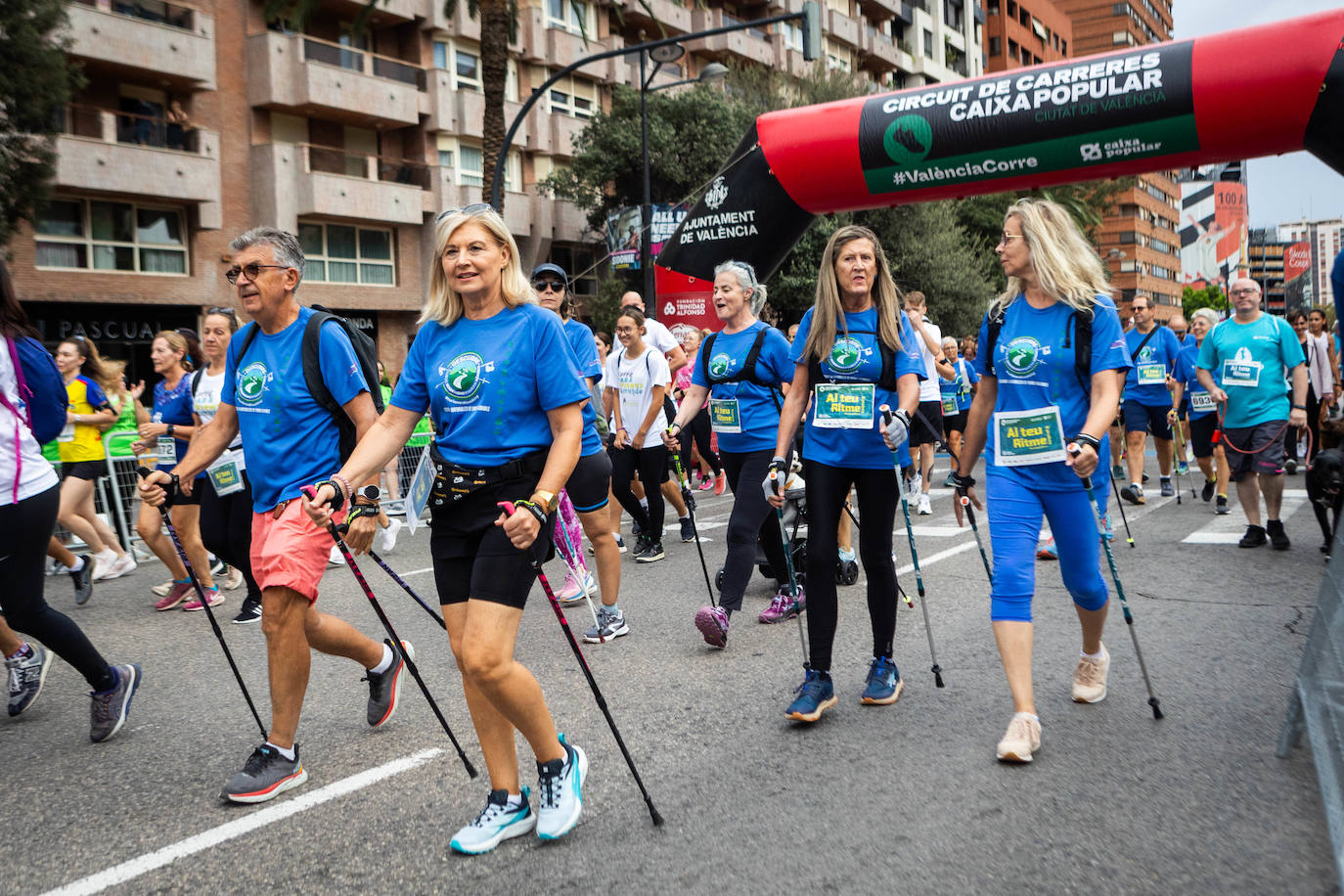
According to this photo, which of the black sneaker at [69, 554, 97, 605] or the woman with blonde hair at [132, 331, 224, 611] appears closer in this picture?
the woman with blonde hair at [132, 331, 224, 611]

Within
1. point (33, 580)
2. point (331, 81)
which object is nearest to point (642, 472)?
point (33, 580)

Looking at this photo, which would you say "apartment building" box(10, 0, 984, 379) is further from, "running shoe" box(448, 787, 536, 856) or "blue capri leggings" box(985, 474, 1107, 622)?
"running shoe" box(448, 787, 536, 856)

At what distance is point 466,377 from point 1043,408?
224 centimetres

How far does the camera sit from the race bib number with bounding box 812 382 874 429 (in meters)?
4.61

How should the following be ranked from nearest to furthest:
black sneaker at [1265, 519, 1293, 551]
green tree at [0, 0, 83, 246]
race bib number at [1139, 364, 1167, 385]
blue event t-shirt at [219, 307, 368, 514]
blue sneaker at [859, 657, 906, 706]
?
1. blue event t-shirt at [219, 307, 368, 514]
2. blue sneaker at [859, 657, 906, 706]
3. black sneaker at [1265, 519, 1293, 551]
4. race bib number at [1139, 364, 1167, 385]
5. green tree at [0, 0, 83, 246]

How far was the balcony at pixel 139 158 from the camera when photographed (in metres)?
23.0

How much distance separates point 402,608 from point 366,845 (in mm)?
3945

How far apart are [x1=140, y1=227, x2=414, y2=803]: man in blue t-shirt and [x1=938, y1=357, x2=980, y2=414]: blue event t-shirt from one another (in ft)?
36.1

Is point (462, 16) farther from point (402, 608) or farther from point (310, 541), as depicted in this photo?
point (310, 541)

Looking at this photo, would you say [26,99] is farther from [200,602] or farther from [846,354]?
[846,354]

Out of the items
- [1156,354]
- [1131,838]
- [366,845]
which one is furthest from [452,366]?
[1156,354]

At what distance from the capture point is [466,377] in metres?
3.32

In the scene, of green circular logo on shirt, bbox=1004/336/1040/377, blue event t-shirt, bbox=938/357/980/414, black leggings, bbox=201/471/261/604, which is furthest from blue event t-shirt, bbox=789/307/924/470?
blue event t-shirt, bbox=938/357/980/414

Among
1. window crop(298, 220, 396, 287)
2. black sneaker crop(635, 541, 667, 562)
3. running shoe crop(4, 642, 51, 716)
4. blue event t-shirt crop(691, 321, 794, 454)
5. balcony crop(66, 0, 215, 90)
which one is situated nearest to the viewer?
running shoe crop(4, 642, 51, 716)
